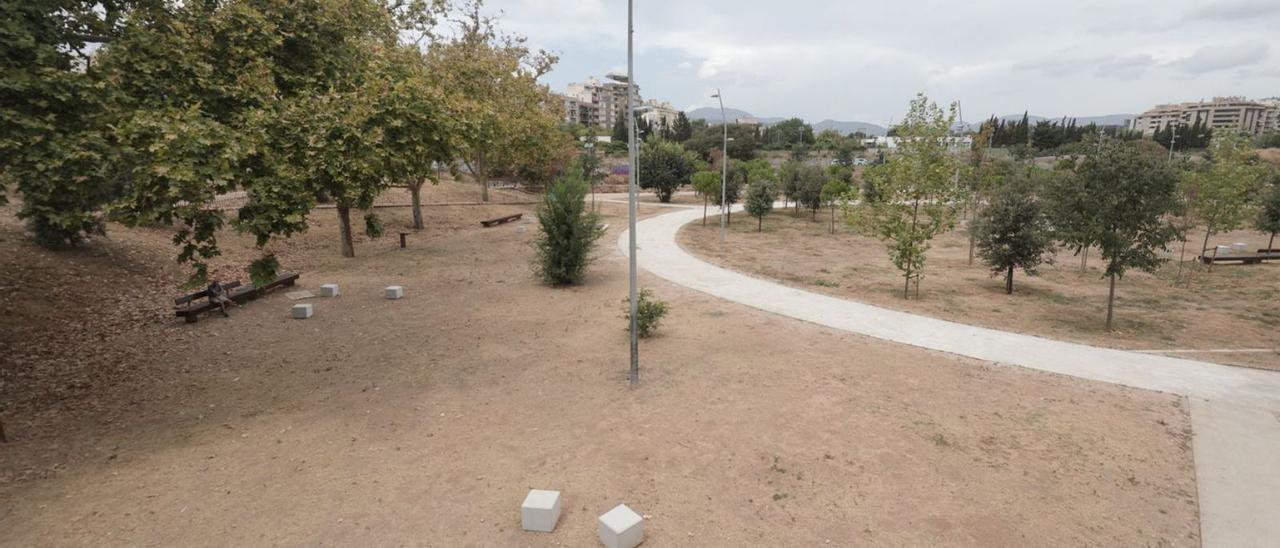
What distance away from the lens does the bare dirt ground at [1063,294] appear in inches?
495

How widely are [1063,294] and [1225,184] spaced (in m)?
8.92

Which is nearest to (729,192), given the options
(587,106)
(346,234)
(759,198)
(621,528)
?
(759,198)

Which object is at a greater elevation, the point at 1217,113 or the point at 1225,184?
the point at 1217,113

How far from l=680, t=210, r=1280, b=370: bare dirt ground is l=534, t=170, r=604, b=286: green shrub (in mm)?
6006

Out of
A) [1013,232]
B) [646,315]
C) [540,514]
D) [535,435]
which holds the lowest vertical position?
[535,435]

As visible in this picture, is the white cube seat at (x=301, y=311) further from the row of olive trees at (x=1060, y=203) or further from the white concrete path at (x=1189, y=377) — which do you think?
the row of olive trees at (x=1060, y=203)

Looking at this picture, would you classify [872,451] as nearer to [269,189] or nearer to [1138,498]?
[1138,498]

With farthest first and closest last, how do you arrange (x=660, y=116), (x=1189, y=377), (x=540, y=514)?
(x=660, y=116), (x=1189, y=377), (x=540, y=514)

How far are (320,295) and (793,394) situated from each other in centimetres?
1220

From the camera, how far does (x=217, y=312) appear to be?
1319 cm

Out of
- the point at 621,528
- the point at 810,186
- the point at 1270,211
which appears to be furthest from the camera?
the point at 810,186

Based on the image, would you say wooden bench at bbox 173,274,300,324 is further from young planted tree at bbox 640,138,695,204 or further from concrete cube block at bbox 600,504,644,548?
young planted tree at bbox 640,138,695,204

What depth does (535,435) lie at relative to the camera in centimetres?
784

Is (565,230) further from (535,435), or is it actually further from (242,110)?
(535,435)
